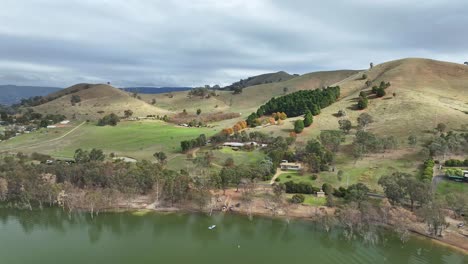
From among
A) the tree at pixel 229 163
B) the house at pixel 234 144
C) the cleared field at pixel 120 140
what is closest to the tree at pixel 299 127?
the house at pixel 234 144

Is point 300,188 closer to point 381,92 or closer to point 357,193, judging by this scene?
point 357,193

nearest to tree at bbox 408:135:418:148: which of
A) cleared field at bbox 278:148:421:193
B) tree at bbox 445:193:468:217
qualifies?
cleared field at bbox 278:148:421:193

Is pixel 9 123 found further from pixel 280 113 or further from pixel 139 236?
pixel 139 236

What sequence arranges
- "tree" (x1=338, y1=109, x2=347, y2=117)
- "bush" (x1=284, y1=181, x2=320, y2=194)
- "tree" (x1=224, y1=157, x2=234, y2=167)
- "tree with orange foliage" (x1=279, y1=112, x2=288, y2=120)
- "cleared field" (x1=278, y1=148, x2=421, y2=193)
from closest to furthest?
"bush" (x1=284, y1=181, x2=320, y2=194)
"cleared field" (x1=278, y1=148, x2=421, y2=193)
"tree" (x1=224, y1=157, x2=234, y2=167)
"tree" (x1=338, y1=109, x2=347, y2=117)
"tree with orange foliage" (x1=279, y1=112, x2=288, y2=120)

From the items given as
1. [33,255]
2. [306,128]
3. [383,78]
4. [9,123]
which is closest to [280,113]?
[306,128]

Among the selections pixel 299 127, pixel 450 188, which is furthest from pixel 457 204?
pixel 299 127

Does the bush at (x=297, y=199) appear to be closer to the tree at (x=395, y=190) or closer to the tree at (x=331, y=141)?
the tree at (x=395, y=190)

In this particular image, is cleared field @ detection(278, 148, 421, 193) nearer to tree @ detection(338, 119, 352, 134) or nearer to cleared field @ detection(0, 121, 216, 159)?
tree @ detection(338, 119, 352, 134)
